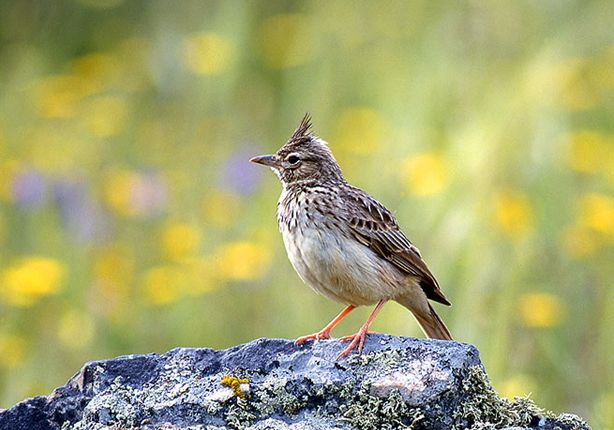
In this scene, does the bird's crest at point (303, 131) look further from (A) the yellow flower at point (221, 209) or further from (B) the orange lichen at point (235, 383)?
(B) the orange lichen at point (235, 383)

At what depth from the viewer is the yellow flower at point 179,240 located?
Result: 823 cm

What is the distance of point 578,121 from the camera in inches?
408

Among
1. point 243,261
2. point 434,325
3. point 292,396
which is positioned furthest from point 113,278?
point 292,396

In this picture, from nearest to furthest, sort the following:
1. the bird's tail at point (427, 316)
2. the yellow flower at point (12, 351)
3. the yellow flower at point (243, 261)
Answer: the bird's tail at point (427, 316) → the yellow flower at point (12, 351) → the yellow flower at point (243, 261)

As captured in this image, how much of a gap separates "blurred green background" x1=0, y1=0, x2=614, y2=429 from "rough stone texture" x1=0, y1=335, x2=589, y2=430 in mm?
2267

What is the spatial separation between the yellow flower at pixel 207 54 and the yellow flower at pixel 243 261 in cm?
264

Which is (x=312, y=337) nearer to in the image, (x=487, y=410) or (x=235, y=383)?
(x=235, y=383)

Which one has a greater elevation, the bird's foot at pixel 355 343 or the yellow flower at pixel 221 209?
the yellow flower at pixel 221 209

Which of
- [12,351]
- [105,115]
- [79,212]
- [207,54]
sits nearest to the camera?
[12,351]

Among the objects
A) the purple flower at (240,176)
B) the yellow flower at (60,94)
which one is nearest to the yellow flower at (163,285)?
the purple flower at (240,176)

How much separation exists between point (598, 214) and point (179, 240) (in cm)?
259

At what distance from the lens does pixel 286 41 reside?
11609 mm

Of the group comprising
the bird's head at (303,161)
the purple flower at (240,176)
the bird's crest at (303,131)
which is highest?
the purple flower at (240,176)

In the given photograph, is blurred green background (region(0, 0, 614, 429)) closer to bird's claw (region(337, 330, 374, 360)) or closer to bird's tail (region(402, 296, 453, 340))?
bird's tail (region(402, 296, 453, 340))
